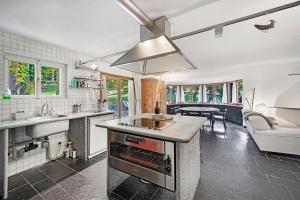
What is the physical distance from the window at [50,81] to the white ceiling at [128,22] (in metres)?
0.61

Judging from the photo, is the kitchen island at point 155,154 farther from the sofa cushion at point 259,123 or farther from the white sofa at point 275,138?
the sofa cushion at point 259,123

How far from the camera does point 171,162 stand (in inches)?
48.0

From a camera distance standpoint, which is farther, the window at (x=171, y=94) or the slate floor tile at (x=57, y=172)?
the window at (x=171, y=94)

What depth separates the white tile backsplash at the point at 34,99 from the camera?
7.01ft

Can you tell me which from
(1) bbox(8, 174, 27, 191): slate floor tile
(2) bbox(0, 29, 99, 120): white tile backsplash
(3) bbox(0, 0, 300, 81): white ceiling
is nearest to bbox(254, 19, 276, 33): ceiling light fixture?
(3) bbox(0, 0, 300, 81): white ceiling

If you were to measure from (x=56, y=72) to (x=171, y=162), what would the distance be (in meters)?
3.10

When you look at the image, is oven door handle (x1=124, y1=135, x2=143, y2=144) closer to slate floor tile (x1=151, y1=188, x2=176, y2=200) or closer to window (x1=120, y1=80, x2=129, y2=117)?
slate floor tile (x1=151, y1=188, x2=176, y2=200)

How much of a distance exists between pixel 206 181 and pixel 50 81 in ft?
11.6

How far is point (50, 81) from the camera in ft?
9.18

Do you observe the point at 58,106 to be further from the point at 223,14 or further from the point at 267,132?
the point at 267,132

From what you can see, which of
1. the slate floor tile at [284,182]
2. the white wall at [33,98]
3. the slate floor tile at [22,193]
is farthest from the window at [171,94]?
the slate floor tile at [22,193]

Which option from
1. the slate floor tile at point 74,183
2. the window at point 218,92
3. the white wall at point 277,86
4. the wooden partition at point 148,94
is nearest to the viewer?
the slate floor tile at point 74,183

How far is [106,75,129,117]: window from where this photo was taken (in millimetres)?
4205

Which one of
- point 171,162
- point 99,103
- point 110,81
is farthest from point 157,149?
point 110,81
